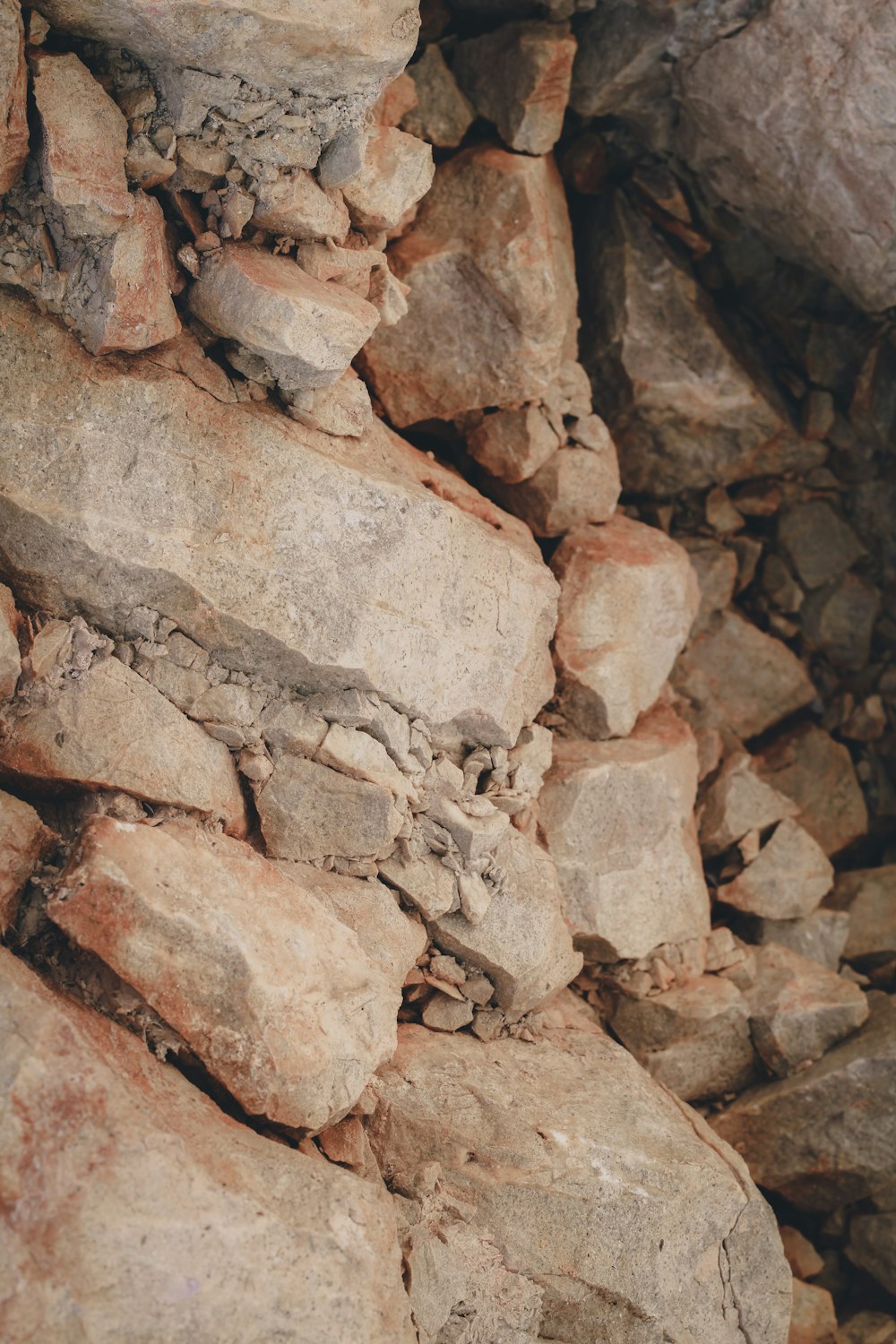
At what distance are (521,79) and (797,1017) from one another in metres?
3.01

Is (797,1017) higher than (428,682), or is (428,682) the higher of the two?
(428,682)

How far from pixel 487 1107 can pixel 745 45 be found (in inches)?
122

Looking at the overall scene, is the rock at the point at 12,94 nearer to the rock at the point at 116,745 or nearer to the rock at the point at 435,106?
the rock at the point at 116,745

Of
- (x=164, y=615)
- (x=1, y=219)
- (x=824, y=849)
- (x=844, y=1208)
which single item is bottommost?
(x=844, y=1208)

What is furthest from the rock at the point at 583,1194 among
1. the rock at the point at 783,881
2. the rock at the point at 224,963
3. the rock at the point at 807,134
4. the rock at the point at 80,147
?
the rock at the point at 807,134

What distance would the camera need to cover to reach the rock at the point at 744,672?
469 cm

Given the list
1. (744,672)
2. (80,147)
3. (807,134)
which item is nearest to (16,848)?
(80,147)

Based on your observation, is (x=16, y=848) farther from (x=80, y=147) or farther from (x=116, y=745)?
(x=80, y=147)

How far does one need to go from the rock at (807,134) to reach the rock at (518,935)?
7.03 ft

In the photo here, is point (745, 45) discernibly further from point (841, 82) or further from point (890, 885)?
point (890, 885)

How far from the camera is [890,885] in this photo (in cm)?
444

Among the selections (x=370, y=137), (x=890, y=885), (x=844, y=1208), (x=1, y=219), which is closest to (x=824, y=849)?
(x=890, y=885)

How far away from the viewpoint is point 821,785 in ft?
15.4

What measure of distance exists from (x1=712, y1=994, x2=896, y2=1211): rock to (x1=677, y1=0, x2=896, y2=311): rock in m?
2.41
